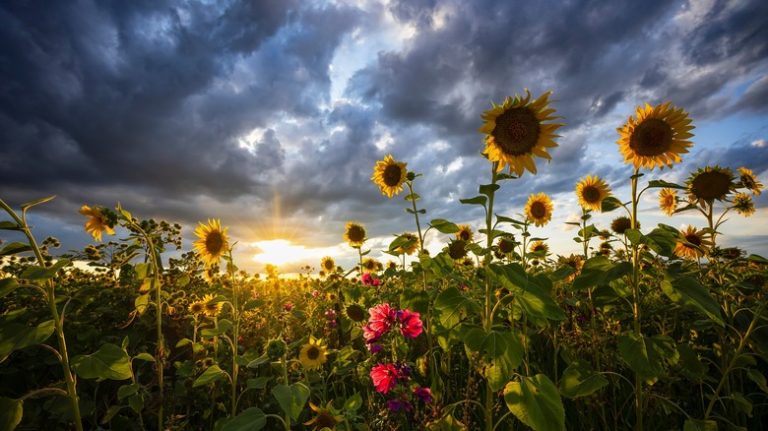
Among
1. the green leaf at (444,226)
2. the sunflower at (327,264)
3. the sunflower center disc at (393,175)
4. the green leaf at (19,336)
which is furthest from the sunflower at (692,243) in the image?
the sunflower at (327,264)

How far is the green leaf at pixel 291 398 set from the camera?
1946 mm

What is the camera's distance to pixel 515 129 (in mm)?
3039

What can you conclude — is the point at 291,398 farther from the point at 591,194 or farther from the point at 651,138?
the point at 591,194

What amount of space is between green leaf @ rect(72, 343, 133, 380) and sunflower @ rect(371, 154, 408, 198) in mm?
3483

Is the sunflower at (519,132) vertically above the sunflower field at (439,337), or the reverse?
the sunflower at (519,132)

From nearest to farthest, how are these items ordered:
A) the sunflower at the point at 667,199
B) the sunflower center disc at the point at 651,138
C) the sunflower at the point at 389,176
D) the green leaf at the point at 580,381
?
1. the green leaf at the point at 580,381
2. the sunflower center disc at the point at 651,138
3. the sunflower at the point at 389,176
4. the sunflower at the point at 667,199

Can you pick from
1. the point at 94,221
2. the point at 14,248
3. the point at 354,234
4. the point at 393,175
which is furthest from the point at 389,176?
the point at 14,248

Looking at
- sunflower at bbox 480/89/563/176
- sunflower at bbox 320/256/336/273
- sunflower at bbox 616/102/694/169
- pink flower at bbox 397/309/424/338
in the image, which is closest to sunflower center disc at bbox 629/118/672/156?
sunflower at bbox 616/102/694/169

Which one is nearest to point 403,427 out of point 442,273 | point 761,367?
point 442,273

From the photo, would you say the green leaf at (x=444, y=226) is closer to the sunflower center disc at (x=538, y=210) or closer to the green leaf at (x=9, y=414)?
the green leaf at (x=9, y=414)

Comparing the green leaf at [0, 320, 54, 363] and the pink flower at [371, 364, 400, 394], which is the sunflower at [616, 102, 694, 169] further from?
the green leaf at [0, 320, 54, 363]

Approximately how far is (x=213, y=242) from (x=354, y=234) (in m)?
2.49

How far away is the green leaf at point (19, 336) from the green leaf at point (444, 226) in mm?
2424

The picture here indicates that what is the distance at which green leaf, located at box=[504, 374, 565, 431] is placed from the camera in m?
2.04
